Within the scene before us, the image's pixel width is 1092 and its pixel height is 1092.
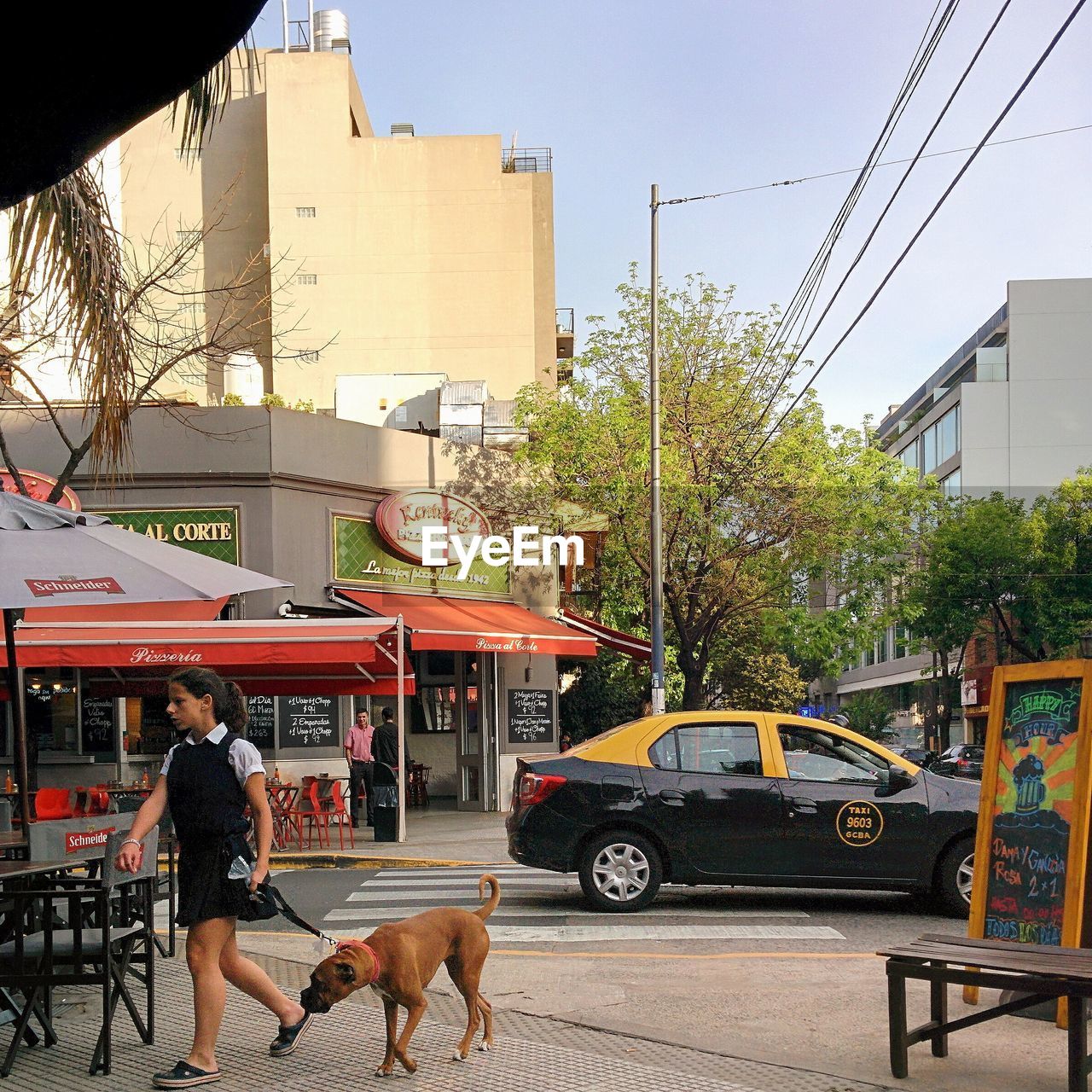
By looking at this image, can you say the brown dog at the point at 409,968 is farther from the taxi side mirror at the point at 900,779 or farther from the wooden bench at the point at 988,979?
the taxi side mirror at the point at 900,779

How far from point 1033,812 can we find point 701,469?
22.6 m

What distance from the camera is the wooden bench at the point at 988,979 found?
550 cm

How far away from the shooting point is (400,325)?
3850cm

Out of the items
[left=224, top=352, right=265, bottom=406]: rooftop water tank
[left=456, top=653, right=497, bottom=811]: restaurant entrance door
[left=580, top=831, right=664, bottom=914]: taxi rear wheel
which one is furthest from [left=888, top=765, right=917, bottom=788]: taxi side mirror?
[left=224, top=352, right=265, bottom=406]: rooftop water tank

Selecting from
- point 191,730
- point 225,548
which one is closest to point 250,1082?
point 191,730

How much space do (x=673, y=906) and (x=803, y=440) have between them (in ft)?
66.0

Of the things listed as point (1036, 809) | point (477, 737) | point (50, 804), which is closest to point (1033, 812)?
point (1036, 809)

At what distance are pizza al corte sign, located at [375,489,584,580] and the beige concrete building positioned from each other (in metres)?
13.3

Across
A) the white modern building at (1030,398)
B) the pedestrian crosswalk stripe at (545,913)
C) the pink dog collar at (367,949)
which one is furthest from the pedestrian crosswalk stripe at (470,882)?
the white modern building at (1030,398)

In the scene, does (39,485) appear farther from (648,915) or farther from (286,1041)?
(286,1041)

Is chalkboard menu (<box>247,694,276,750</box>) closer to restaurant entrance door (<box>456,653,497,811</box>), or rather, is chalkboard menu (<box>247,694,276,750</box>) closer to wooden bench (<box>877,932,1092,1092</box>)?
restaurant entrance door (<box>456,653,497,811</box>)

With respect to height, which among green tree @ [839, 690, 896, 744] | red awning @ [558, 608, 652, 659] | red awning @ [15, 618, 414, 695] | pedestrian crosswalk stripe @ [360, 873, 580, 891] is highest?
red awning @ [15, 618, 414, 695]

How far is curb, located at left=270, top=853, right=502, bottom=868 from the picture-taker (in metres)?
15.7

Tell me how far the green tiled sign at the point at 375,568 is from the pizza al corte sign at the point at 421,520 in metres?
0.18
